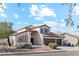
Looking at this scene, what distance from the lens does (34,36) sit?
4.66 m

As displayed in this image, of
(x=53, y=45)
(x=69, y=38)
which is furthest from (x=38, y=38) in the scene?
(x=69, y=38)

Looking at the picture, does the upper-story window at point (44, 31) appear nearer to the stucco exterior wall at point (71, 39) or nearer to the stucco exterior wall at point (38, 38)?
the stucco exterior wall at point (38, 38)

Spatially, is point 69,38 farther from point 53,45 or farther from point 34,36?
point 34,36

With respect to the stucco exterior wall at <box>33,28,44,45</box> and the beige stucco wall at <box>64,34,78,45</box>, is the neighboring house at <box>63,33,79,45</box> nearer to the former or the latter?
the beige stucco wall at <box>64,34,78,45</box>

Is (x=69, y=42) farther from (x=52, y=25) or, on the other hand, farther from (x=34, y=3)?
(x=34, y=3)

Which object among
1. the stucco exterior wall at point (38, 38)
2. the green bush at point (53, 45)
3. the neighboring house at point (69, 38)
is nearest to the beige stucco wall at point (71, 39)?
the neighboring house at point (69, 38)

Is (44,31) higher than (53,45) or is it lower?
higher

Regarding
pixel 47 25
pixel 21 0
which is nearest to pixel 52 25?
pixel 47 25

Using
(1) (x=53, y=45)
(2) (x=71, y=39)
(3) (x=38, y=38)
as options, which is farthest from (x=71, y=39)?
(3) (x=38, y=38)

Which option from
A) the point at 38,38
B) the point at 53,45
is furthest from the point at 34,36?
the point at 53,45

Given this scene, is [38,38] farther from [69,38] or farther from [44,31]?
[69,38]

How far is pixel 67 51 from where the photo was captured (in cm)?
469

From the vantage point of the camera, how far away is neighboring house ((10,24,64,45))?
466 cm

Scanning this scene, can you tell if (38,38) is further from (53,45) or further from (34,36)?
(53,45)
